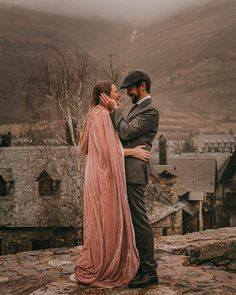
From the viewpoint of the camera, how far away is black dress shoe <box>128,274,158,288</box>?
202 inches

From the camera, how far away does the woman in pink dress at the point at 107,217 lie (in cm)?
520

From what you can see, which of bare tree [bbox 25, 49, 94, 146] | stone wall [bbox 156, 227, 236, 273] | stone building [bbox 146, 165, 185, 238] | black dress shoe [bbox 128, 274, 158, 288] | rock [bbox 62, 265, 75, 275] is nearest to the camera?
black dress shoe [bbox 128, 274, 158, 288]

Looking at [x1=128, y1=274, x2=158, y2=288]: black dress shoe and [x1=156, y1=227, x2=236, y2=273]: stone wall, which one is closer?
[x1=128, y1=274, x2=158, y2=288]: black dress shoe

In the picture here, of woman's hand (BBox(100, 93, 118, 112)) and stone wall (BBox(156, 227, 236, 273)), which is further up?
woman's hand (BBox(100, 93, 118, 112))

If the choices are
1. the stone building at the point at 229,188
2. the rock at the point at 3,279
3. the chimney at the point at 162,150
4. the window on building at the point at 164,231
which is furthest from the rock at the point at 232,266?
the stone building at the point at 229,188

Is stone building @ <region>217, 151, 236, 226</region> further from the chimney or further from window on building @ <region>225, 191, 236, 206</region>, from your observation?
the chimney

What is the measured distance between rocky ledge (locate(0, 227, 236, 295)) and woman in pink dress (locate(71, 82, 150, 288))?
0.76 feet

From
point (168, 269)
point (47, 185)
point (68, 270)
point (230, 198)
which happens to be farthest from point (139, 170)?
point (230, 198)

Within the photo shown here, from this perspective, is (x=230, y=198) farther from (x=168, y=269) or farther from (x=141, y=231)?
(x=141, y=231)

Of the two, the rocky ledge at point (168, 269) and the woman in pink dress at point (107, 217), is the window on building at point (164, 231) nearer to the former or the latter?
the rocky ledge at point (168, 269)

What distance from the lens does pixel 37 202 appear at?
21.3m

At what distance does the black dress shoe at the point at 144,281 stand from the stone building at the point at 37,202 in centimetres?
1391

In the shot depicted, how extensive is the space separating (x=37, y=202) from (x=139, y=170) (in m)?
16.7

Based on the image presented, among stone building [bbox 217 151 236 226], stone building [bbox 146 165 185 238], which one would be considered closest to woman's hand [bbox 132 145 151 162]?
stone building [bbox 146 165 185 238]
